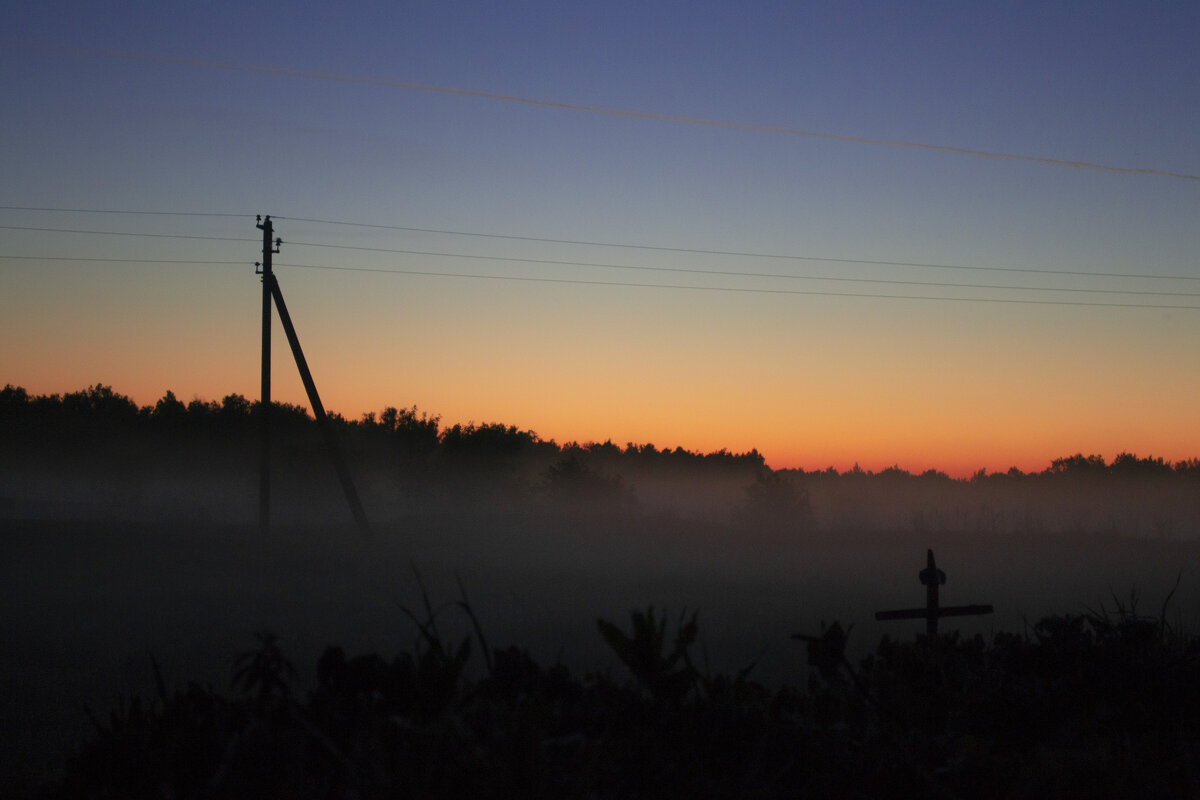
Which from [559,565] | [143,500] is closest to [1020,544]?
[559,565]

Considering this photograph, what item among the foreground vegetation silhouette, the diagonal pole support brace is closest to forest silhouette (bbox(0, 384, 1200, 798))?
the foreground vegetation silhouette

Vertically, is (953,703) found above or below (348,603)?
above

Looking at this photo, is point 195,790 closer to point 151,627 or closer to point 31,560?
point 151,627

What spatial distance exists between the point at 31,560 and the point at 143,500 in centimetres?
3728

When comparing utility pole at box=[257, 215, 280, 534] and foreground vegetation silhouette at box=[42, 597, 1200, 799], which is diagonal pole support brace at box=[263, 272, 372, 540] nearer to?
utility pole at box=[257, 215, 280, 534]

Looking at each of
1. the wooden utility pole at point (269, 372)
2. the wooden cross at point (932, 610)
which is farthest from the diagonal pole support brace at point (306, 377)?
the wooden cross at point (932, 610)

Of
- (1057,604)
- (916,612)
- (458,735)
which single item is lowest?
(1057,604)

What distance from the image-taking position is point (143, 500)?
61000 millimetres

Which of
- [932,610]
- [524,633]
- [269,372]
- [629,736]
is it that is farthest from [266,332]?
[629,736]

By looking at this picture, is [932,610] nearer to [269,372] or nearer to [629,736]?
[629,736]

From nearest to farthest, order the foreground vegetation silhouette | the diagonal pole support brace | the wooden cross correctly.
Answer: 1. the foreground vegetation silhouette
2. the wooden cross
3. the diagonal pole support brace

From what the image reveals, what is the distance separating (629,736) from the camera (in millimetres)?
2277

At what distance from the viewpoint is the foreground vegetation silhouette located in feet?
6.39

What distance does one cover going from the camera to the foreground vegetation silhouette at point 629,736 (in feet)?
6.39
